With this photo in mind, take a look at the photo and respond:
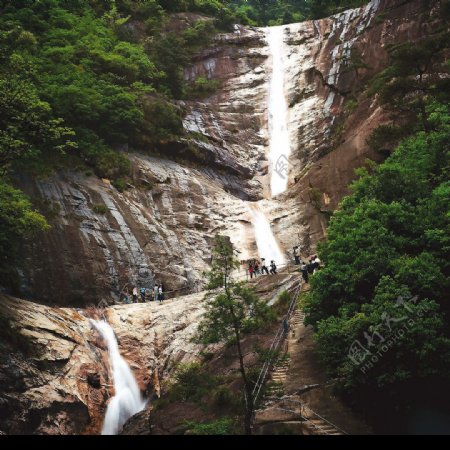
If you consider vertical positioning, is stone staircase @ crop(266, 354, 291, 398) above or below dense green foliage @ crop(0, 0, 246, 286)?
below

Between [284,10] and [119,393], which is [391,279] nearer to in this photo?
[119,393]

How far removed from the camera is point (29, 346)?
1800cm

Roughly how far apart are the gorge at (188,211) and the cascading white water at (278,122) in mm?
135

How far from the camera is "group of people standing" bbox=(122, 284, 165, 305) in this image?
85.9 ft

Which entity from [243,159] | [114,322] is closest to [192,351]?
[114,322]

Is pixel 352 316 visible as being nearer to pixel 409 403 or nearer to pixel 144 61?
pixel 409 403

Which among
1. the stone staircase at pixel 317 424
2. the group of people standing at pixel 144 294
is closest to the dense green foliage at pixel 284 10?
the group of people standing at pixel 144 294

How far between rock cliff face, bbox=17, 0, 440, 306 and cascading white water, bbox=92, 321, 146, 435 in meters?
3.61

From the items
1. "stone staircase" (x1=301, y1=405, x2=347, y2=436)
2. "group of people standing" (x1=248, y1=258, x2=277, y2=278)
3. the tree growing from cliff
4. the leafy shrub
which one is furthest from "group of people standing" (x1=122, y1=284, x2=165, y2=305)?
"stone staircase" (x1=301, y1=405, x2=347, y2=436)

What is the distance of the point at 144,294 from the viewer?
26.7 m

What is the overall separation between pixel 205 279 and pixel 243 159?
14864 mm

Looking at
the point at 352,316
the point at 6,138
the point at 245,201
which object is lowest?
the point at 352,316

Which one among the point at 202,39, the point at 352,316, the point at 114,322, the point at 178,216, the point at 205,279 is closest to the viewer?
the point at 352,316

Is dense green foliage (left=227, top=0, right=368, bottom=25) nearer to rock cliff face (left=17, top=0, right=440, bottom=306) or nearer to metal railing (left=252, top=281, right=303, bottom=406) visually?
rock cliff face (left=17, top=0, right=440, bottom=306)
